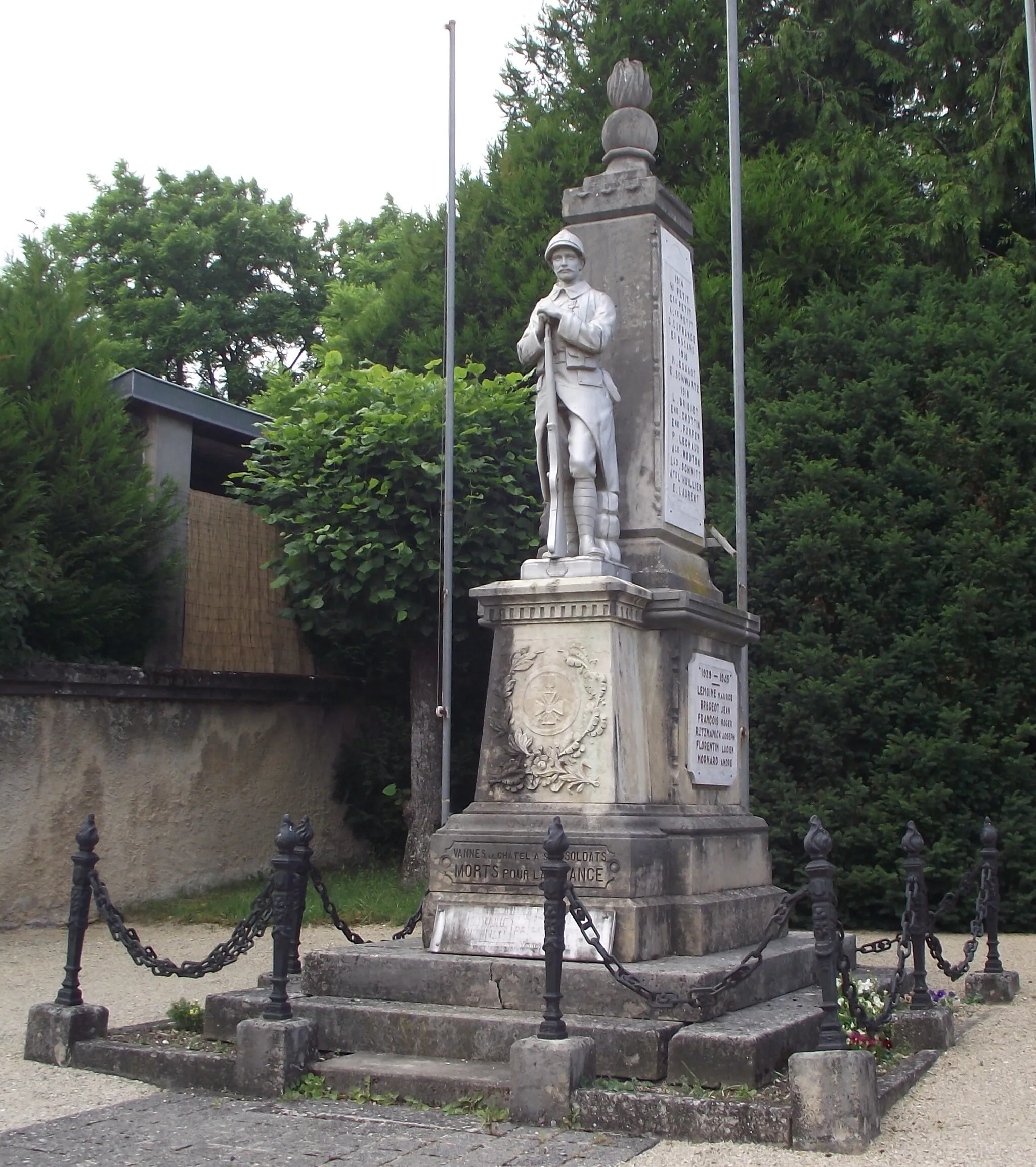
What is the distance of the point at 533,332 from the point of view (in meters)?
7.42

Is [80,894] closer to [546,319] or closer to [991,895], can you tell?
[546,319]

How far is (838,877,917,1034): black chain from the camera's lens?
5.55 metres

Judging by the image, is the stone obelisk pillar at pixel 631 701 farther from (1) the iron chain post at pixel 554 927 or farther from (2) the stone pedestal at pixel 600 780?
(1) the iron chain post at pixel 554 927

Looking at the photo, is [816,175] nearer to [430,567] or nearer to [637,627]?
[430,567]

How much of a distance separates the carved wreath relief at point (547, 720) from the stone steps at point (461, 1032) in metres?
1.22

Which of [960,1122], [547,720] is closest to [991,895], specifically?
[960,1122]

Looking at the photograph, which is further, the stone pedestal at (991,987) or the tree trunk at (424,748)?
the tree trunk at (424,748)

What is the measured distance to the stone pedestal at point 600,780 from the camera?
6.47 m

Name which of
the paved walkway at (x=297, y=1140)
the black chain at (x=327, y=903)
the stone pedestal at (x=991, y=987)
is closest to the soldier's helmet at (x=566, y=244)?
the black chain at (x=327, y=903)

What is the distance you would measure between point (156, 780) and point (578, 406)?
8488 millimetres

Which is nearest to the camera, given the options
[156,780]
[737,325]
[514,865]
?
[514,865]

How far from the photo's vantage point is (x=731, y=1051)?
5.36 metres

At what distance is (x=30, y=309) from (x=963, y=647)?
10.3 metres

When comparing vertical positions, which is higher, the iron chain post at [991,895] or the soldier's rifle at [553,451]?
the soldier's rifle at [553,451]
